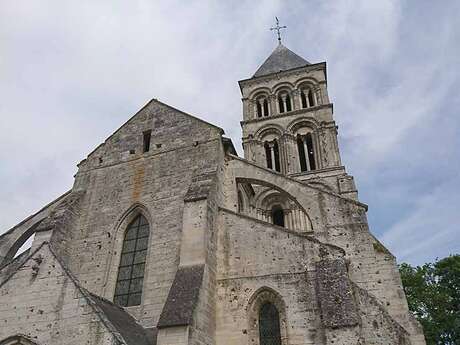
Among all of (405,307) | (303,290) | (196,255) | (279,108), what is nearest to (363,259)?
(405,307)

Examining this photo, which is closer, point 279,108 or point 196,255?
point 196,255

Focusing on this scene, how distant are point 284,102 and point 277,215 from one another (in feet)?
28.5

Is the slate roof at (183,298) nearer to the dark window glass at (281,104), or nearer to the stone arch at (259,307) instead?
the stone arch at (259,307)

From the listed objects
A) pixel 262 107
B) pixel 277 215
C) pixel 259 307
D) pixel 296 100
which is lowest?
pixel 259 307

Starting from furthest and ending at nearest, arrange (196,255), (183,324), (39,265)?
(196,255)
(39,265)
(183,324)

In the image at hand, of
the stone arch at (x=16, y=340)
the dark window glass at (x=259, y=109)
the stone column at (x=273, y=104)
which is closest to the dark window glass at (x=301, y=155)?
the stone column at (x=273, y=104)

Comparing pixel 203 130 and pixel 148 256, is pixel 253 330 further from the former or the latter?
pixel 203 130

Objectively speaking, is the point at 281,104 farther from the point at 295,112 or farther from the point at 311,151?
the point at 311,151

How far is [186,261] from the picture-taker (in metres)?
8.91

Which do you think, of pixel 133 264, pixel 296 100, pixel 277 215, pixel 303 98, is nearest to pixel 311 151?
pixel 296 100

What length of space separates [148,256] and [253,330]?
322 centimetres

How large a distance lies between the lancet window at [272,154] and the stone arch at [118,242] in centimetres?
1225

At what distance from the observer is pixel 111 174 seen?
12.5 m

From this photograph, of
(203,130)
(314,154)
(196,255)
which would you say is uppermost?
(314,154)
